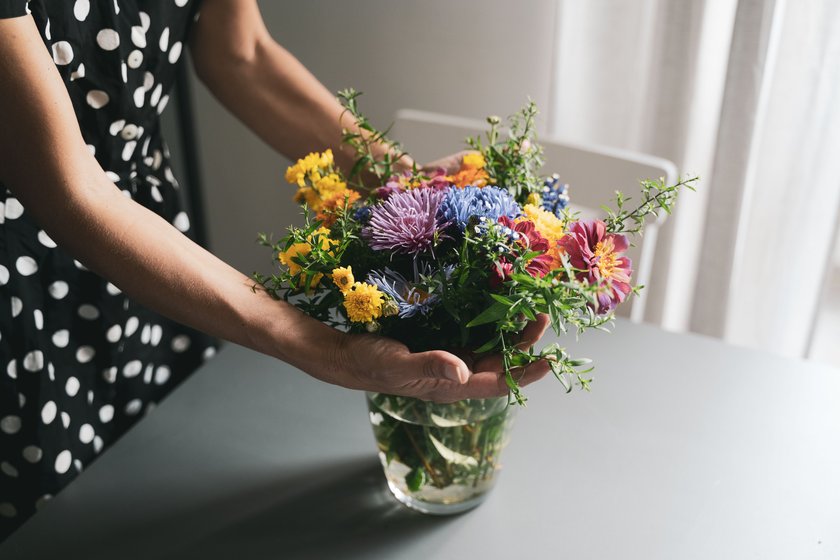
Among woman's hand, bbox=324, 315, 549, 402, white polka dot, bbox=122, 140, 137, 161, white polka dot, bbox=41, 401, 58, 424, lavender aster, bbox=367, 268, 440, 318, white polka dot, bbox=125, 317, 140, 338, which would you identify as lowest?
white polka dot, bbox=41, 401, 58, 424

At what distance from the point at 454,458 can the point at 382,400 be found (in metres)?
0.09

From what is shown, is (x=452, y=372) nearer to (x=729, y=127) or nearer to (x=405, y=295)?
(x=405, y=295)

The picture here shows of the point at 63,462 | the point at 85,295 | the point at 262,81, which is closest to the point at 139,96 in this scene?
the point at 262,81

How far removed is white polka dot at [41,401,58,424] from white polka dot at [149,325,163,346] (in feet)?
0.58

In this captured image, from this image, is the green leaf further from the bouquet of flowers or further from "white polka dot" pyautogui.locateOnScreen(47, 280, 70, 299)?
"white polka dot" pyautogui.locateOnScreen(47, 280, 70, 299)

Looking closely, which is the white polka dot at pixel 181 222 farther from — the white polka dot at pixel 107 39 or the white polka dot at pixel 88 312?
the white polka dot at pixel 107 39

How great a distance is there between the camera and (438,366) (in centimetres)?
69

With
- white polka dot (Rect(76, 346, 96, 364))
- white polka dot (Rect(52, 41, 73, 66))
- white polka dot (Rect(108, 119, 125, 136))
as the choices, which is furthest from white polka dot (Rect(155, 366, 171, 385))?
white polka dot (Rect(52, 41, 73, 66))

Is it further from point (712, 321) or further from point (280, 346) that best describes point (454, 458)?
point (712, 321)

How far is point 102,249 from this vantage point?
831 mm

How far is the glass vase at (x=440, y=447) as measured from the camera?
0.82m

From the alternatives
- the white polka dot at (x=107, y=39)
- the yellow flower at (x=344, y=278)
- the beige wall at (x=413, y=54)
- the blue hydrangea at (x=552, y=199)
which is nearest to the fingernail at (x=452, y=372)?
the yellow flower at (x=344, y=278)

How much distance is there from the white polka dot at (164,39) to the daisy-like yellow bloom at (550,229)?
1.94 ft

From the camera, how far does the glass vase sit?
819mm
